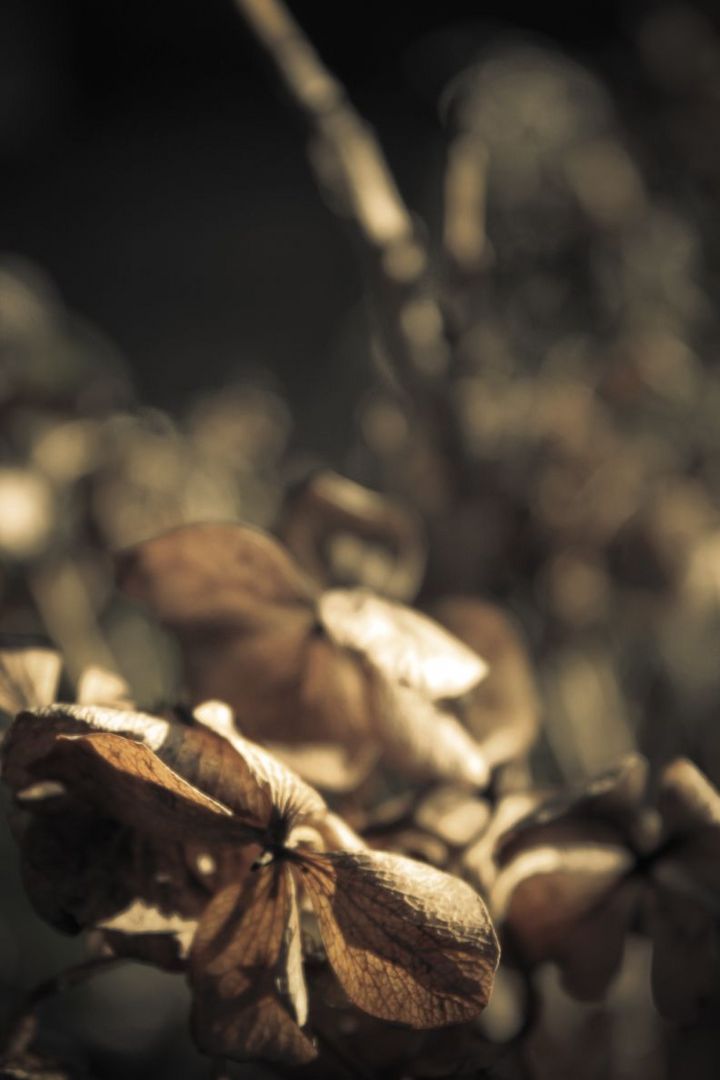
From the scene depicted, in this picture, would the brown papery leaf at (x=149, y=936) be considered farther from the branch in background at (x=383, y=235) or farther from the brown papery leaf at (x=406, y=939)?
the branch in background at (x=383, y=235)

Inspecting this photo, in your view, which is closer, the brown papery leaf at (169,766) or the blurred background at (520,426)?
the brown papery leaf at (169,766)

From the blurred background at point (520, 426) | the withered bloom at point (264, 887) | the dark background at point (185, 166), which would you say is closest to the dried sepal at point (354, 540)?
the blurred background at point (520, 426)

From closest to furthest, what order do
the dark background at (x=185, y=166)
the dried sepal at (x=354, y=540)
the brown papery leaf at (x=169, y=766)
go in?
the brown papery leaf at (x=169, y=766) < the dried sepal at (x=354, y=540) < the dark background at (x=185, y=166)

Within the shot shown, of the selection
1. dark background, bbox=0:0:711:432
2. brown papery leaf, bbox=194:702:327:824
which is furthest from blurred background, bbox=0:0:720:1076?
dark background, bbox=0:0:711:432

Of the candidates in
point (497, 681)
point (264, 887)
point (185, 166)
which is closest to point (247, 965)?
point (264, 887)

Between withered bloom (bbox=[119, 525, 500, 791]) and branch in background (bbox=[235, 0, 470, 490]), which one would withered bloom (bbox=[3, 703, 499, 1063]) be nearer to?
withered bloom (bbox=[119, 525, 500, 791])

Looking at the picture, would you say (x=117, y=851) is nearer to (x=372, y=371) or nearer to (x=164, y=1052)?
(x=164, y=1052)

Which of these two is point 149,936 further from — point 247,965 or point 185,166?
point 185,166
